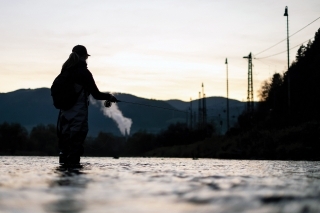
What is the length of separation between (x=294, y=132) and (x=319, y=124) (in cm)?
191

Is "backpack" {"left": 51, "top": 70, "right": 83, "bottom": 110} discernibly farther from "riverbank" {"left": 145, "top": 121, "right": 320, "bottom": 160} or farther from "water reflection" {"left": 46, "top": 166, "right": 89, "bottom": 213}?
"riverbank" {"left": 145, "top": 121, "right": 320, "bottom": 160}

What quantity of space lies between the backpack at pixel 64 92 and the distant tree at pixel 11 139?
116473 mm

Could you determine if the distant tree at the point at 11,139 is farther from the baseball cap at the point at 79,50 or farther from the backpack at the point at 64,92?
the backpack at the point at 64,92

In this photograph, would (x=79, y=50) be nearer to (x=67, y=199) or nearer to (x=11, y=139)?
(x=67, y=199)

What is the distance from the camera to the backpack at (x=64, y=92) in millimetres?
9609

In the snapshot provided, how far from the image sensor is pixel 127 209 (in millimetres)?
3098

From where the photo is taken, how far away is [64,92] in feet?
31.6

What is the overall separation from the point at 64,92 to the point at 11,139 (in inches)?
4710

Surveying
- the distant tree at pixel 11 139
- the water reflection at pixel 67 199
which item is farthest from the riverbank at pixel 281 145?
the distant tree at pixel 11 139

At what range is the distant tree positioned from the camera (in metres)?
123

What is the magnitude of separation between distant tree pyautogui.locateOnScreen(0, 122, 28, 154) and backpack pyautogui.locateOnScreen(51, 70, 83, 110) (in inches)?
4586

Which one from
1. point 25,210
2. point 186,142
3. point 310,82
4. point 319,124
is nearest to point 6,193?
point 25,210

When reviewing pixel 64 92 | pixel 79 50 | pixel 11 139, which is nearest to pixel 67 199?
pixel 64 92

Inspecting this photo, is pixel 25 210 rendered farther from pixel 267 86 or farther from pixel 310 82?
pixel 267 86
